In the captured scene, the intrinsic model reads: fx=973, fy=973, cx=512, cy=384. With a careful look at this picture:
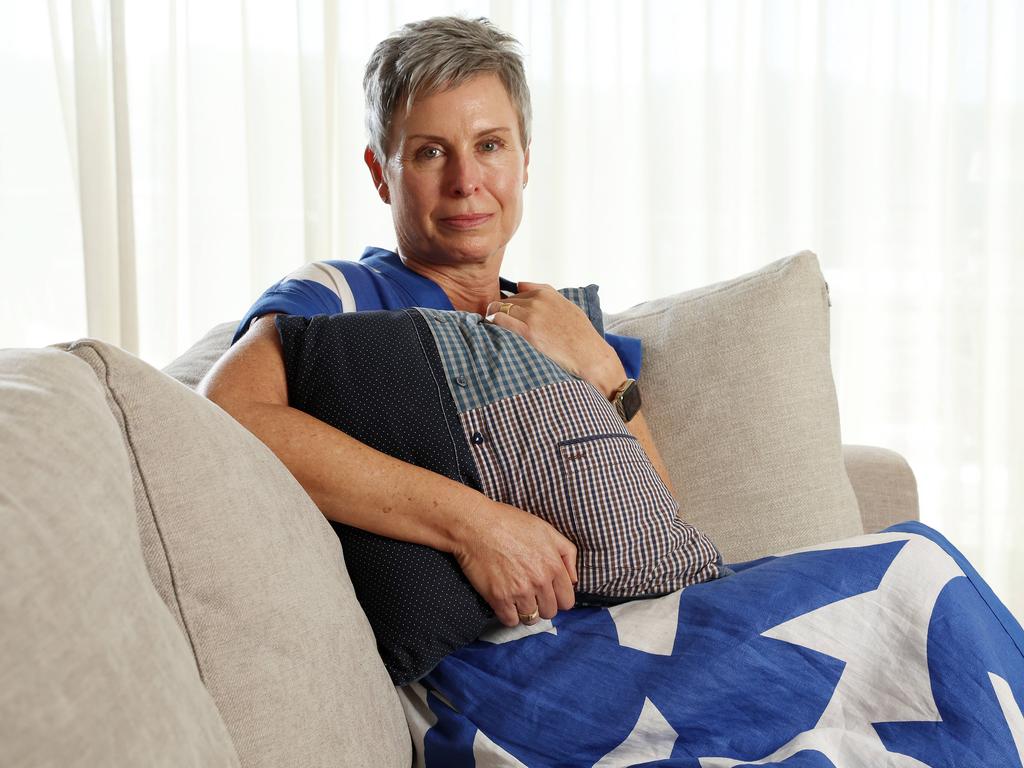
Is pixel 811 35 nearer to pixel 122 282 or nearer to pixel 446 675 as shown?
pixel 122 282

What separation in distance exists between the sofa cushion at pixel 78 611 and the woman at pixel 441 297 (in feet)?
1.13

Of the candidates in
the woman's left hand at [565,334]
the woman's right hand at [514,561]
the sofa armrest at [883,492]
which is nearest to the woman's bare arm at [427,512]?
the woman's right hand at [514,561]

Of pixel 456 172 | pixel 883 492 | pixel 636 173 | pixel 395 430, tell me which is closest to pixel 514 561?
pixel 395 430

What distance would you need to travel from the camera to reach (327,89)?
270cm

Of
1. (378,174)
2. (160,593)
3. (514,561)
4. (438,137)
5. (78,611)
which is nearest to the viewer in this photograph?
(78,611)

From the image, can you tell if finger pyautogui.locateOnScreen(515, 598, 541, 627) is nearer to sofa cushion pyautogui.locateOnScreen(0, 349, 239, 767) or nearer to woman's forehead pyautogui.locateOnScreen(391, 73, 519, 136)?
sofa cushion pyautogui.locateOnScreen(0, 349, 239, 767)

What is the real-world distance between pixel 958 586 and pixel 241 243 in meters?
2.25

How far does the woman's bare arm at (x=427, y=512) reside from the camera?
969 millimetres

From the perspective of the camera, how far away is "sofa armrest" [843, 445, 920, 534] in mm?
1612

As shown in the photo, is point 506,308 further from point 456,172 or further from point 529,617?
point 529,617

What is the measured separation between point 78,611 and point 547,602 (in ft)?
1.85

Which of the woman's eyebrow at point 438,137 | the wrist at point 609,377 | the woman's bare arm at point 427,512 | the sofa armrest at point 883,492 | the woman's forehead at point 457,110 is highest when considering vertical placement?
the woman's forehead at point 457,110

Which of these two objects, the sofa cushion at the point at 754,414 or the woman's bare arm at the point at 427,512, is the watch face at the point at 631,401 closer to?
the sofa cushion at the point at 754,414

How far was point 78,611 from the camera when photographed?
0.51m
